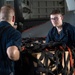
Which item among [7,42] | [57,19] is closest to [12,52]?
[7,42]

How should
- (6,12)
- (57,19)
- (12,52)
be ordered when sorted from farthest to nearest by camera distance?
1. (57,19)
2. (6,12)
3. (12,52)

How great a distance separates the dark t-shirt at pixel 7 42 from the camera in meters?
2.45

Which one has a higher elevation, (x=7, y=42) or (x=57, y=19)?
(x=57, y=19)

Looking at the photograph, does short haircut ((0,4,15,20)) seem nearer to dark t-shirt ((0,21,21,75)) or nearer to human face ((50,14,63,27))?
dark t-shirt ((0,21,21,75))

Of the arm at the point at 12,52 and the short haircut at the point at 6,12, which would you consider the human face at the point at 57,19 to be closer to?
the short haircut at the point at 6,12

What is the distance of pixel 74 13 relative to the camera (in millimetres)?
7020

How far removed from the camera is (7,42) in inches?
96.3

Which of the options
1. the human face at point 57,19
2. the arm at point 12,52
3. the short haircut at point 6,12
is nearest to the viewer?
the arm at point 12,52

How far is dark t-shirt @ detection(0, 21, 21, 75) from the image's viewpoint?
2.45 metres

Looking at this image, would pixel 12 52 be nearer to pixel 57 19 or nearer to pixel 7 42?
pixel 7 42

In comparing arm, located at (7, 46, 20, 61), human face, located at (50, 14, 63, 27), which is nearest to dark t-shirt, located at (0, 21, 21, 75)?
arm, located at (7, 46, 20, 61)

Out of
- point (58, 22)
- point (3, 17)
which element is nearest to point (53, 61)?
point (3, 17)

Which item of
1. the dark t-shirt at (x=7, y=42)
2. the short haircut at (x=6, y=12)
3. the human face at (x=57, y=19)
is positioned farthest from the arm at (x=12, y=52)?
the human face at (x=57, y=19)

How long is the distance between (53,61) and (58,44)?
30cm
